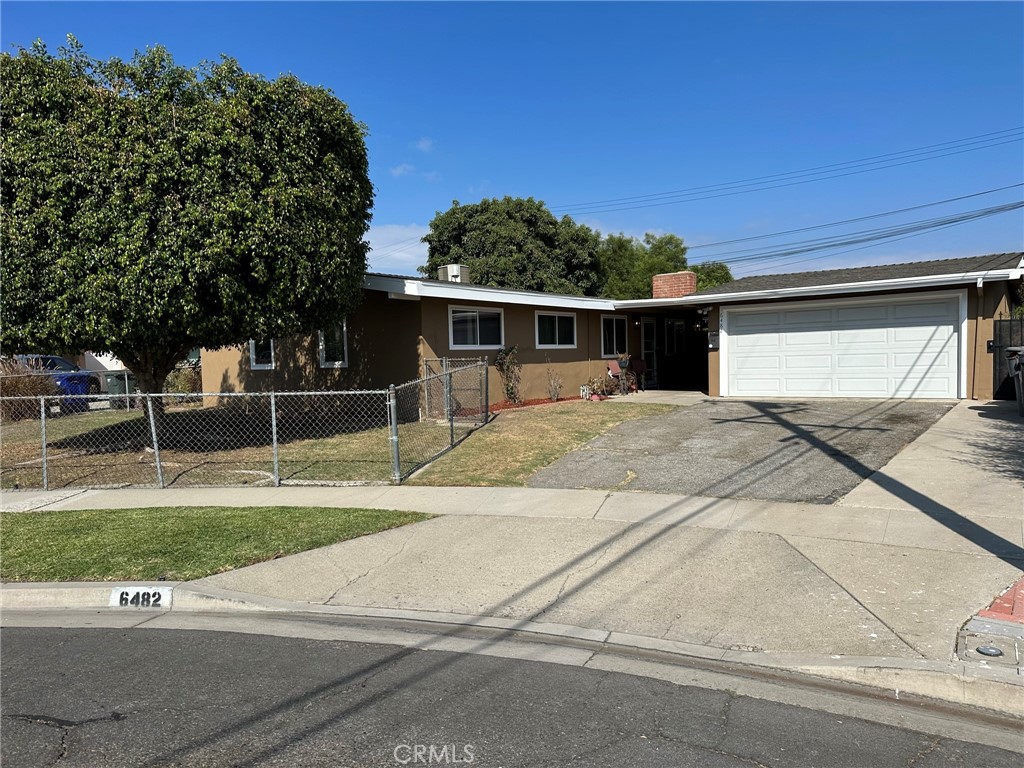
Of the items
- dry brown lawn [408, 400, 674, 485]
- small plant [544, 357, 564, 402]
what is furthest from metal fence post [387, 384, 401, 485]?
small plant [544, 357, 564, 402]

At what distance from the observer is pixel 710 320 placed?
717 inches

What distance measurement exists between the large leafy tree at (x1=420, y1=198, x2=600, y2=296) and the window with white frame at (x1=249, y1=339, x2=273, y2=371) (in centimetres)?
1636

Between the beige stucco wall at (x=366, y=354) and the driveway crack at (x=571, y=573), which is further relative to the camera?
the beige stucco wall at (x=366, y=354)

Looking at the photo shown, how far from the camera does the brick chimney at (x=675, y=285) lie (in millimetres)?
19734

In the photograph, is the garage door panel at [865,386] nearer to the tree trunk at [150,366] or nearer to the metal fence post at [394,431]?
the metal fence post at [394,431]

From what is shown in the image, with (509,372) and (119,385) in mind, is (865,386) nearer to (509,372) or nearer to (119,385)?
(509,372)

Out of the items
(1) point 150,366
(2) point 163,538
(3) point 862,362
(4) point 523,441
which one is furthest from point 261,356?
(3) point 862,362

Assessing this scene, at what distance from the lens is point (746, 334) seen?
1773 cm

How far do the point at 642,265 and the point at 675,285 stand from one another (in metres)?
27.1

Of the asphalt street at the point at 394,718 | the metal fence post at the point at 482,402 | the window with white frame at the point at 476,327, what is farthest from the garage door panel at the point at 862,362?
the asphalt street at the point at 394,718

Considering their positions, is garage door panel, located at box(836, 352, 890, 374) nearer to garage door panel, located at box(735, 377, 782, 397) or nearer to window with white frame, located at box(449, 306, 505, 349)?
garage door panel, located at box(735, 377, 782, 397)

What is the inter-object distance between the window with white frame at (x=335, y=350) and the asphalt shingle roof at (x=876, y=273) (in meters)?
9.21

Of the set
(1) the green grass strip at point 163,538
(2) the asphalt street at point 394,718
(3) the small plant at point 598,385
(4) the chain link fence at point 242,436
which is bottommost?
(2) the asphalt street at point 394,718

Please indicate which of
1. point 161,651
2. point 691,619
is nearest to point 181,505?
point 161,651
